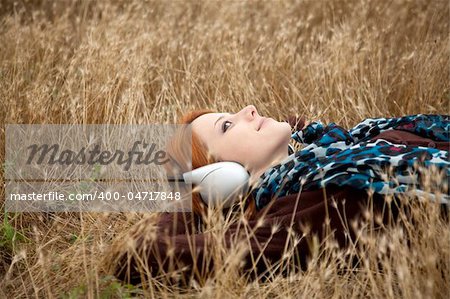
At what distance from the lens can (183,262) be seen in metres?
2.31

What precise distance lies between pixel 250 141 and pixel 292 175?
0.78 feet

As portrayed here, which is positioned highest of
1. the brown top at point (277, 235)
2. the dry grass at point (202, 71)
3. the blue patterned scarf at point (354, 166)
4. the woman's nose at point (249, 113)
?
the dry grass at point (202, 71)

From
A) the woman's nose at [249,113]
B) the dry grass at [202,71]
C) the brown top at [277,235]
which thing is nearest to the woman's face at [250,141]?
the woman's nose at [249,113]

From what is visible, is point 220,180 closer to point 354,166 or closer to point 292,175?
point 292,175

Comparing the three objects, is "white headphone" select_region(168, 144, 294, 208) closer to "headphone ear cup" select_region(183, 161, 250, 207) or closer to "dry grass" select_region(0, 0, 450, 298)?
"headphone ear cup" select_region(183, 161, 250, 207)

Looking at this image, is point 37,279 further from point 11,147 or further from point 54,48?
point 54,48

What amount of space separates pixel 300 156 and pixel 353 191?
34cm

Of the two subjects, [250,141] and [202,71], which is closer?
[250,141]

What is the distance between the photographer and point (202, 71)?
13.3 feet

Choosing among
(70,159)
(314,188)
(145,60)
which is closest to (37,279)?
(70,159)

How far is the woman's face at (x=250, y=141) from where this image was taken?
2688 mm

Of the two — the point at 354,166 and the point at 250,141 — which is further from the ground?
the point at 250,141

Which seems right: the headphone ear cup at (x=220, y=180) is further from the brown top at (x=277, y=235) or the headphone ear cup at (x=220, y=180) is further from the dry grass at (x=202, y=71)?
the dry grass at (x=202, y=71)

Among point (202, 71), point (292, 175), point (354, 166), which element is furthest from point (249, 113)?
point (202, 71)
